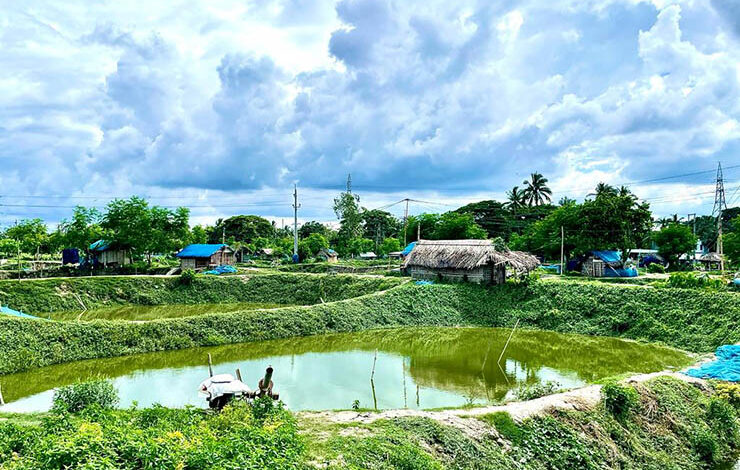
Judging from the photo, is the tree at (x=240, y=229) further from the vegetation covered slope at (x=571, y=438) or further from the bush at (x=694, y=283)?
the vegetation covered slope at (x=571, y=438)

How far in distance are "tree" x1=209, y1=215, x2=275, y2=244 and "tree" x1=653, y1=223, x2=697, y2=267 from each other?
49.0 m

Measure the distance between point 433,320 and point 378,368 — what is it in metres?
10.1

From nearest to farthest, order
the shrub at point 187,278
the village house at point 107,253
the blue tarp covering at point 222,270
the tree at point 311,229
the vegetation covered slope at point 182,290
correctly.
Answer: the vegetation covered slope at point 182,290, the shrub at point 187,278, the blue tarp covering at point 222,270, the village house at point 107,253, the tree at point 311,229

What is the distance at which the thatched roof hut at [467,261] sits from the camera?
97.9 ft

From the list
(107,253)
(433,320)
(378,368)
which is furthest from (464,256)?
(107,253)

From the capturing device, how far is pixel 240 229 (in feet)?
238

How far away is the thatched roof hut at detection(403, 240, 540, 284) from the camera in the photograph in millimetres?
29828

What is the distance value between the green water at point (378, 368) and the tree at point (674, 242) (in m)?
23.0

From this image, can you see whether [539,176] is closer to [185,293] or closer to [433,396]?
[185,293]

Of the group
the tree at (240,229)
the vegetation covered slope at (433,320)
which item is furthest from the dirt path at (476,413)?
the tree at (240,229)

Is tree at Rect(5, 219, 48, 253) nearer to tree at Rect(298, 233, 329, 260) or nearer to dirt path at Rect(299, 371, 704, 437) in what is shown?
tree at Rect(298, 233, 329, 260)

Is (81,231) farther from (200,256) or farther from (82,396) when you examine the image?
(82,396)

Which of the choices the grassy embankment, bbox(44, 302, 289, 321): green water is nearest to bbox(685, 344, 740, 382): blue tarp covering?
the grassy embankment

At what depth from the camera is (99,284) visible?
3362cm
